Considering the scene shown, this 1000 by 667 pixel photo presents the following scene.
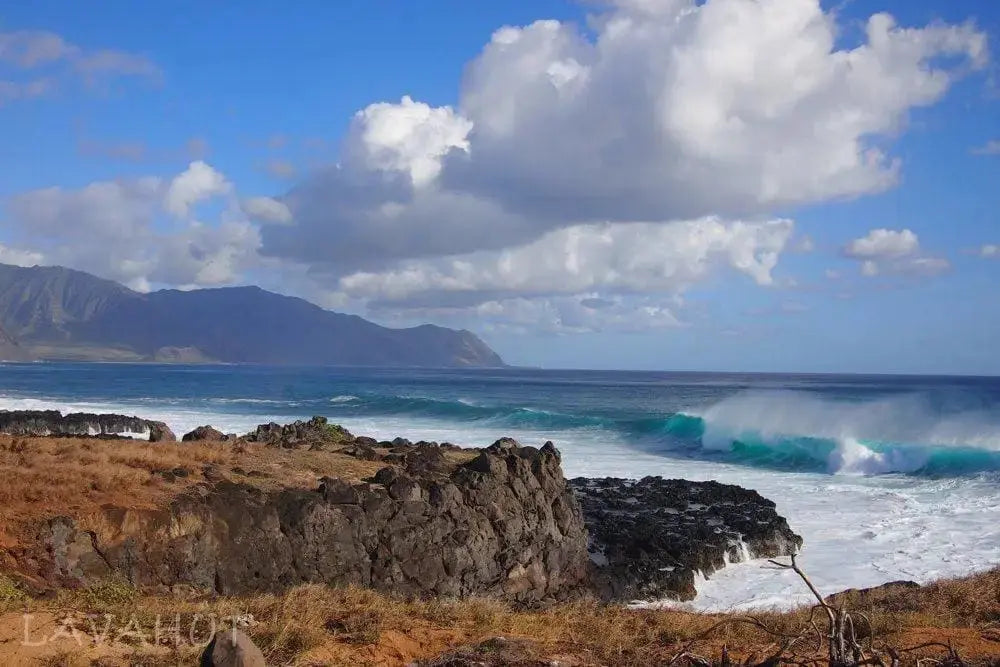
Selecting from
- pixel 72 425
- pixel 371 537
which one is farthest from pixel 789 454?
pixel 72 425

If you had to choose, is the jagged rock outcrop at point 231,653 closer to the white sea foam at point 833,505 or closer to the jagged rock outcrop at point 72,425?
the white sea foam at point 833,505

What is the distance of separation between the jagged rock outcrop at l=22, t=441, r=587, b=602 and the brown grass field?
0.74 metres

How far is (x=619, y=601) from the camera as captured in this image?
1677 cm

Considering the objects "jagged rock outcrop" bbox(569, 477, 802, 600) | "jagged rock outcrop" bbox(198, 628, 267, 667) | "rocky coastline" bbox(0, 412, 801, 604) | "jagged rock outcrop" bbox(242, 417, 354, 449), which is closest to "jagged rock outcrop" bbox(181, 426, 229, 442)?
"rocky coastline" bbox(0, 412, 801, 604)

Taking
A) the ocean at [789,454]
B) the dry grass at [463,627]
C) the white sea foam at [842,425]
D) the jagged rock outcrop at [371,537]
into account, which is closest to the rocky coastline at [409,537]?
the jagged rock outcrop at [371,537]

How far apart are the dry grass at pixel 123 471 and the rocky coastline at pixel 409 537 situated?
39 cm

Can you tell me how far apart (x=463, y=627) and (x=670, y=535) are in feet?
41.4

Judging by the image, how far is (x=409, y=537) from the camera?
14.9 m

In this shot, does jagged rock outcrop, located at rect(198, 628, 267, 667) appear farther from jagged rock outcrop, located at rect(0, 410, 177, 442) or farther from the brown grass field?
jagged rock outcrop, located at rect(0, 410, 177, 442)

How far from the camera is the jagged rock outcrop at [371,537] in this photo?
39.4 feet

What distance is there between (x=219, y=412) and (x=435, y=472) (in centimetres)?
4660

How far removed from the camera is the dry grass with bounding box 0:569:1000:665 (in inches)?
307

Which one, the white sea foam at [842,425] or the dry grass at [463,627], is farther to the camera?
the white sea foam at [842,425]

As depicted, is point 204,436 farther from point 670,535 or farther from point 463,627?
point 463,627
